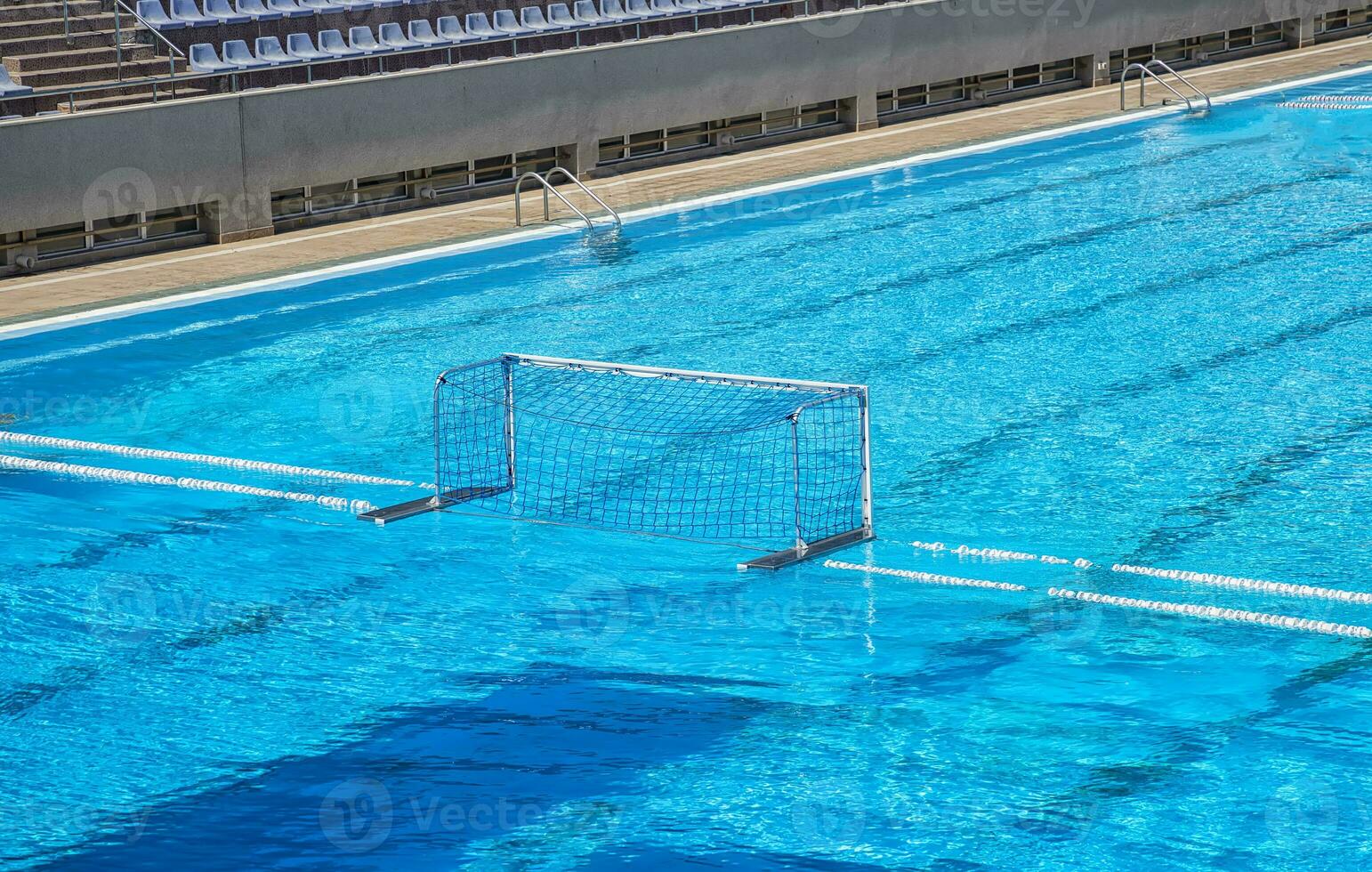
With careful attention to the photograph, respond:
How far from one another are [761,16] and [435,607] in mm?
14107

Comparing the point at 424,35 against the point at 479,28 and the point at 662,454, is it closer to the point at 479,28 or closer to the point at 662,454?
the point at 479,28

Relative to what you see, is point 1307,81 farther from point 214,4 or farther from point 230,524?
point 230,524

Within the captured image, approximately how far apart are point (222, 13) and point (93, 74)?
198 cm

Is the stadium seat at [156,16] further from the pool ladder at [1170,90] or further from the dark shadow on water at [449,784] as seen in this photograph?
the dark shadow on water at [449,784]

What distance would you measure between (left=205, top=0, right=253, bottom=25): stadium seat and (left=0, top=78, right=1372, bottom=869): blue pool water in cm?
512

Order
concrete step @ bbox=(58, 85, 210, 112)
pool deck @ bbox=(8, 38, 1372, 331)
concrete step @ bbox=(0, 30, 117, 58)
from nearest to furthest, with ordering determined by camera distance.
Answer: pool deck @ bbox=(8, 38, 1372, 331), concrete step @ bbox=(58, 85, 210, 112), concrete step @ bbox=(0, 30, 117, 58)

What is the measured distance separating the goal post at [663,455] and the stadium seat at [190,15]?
23.1ft

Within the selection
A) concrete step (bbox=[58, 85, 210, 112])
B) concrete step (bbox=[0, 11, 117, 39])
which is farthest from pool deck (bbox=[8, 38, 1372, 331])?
concrete step (bbox=[0, 11, 117, 39])

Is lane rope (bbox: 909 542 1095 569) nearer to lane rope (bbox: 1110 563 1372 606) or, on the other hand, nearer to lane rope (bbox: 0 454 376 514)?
lane rope (bbox: 1110 563 1372 606)

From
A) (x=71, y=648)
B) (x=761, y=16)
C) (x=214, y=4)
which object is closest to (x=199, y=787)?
(x=71, y=648)

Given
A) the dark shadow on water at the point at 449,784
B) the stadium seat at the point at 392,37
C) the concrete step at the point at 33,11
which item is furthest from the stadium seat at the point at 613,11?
the dark shadow on water at the point at 449,784

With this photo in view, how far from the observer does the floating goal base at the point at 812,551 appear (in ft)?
23.0

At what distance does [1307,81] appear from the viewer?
813 inches

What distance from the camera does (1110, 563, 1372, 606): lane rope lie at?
21.3 feet
